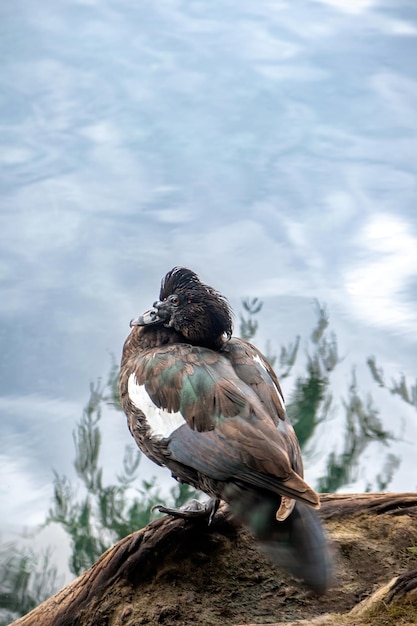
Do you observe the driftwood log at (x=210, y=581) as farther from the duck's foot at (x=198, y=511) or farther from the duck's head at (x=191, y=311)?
the duck's head at (x=191, y=311)

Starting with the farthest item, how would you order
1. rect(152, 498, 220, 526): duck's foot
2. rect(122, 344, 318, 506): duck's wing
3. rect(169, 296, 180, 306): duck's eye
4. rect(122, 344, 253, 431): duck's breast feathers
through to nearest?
rect(169, 296, 180, 306): duck's eye → rect(152, 498, 220, 526): duck's foot → rect(122, 344, 253, 431): duck's breast feathers → rect(122, 344, 318, 506): duck's wing

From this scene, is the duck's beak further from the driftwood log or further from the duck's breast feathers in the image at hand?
the driftwood log

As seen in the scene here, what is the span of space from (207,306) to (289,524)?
50 centimetres

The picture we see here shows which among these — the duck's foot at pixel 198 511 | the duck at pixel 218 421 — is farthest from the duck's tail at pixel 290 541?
the duck's foot at pixel 198 511

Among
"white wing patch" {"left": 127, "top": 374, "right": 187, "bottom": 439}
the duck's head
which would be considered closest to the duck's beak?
the duck's head

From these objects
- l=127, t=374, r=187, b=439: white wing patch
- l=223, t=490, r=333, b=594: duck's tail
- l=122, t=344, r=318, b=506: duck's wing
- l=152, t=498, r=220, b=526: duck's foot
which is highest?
l=122, t=344, r=318, b=506: duck's wing

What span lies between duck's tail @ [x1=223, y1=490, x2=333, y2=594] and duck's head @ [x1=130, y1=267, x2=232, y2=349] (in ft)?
1.30

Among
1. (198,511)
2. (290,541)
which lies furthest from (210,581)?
(290,541)

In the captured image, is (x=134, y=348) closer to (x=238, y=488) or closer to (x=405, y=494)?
(x=238, y=488)

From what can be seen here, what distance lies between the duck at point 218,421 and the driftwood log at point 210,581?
0.25ft

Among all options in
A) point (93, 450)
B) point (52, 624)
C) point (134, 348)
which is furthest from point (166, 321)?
point (93, 450)

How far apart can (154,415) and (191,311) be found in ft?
0.83

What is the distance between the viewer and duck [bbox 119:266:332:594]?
5.10ft

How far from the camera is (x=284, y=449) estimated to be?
5.11 feet
